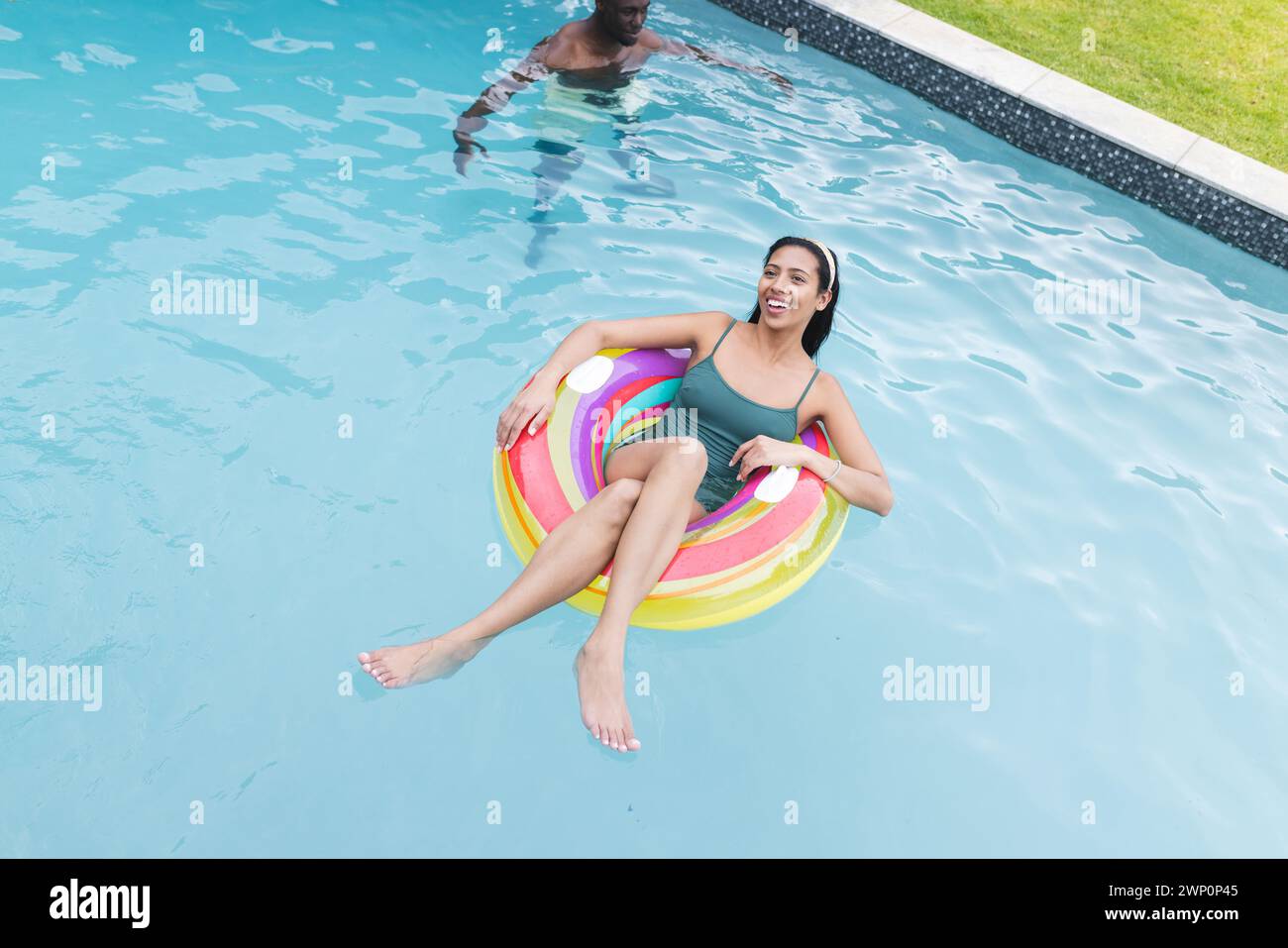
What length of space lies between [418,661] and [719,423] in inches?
55.4

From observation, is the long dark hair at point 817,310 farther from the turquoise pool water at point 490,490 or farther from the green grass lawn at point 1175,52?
the green grass lawn at point 1175,52

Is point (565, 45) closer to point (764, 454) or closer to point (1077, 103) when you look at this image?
point (764, 454)

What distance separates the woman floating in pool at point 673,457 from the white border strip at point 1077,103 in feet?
12.6

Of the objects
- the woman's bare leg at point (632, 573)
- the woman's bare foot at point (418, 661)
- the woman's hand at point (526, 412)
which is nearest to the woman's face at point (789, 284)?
the woman's bare leg at point (632, 573)

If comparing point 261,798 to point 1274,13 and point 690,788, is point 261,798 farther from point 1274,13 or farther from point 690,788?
point 1274,13

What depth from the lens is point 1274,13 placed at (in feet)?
26.7

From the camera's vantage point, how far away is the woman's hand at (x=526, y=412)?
3713 mm

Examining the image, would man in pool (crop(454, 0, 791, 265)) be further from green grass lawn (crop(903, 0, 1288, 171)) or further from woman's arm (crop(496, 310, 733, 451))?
green grass lawn (crop(903, 0, 1288, 171))

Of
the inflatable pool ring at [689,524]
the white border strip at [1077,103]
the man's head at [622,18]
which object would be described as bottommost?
the inflatable pool ring at [689,524]

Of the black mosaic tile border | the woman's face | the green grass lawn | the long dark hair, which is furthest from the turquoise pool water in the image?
the green grass lawn

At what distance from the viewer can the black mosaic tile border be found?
654 cm

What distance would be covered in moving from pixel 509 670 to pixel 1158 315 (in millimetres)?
4171

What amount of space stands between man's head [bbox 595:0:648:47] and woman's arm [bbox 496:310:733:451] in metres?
2.23
